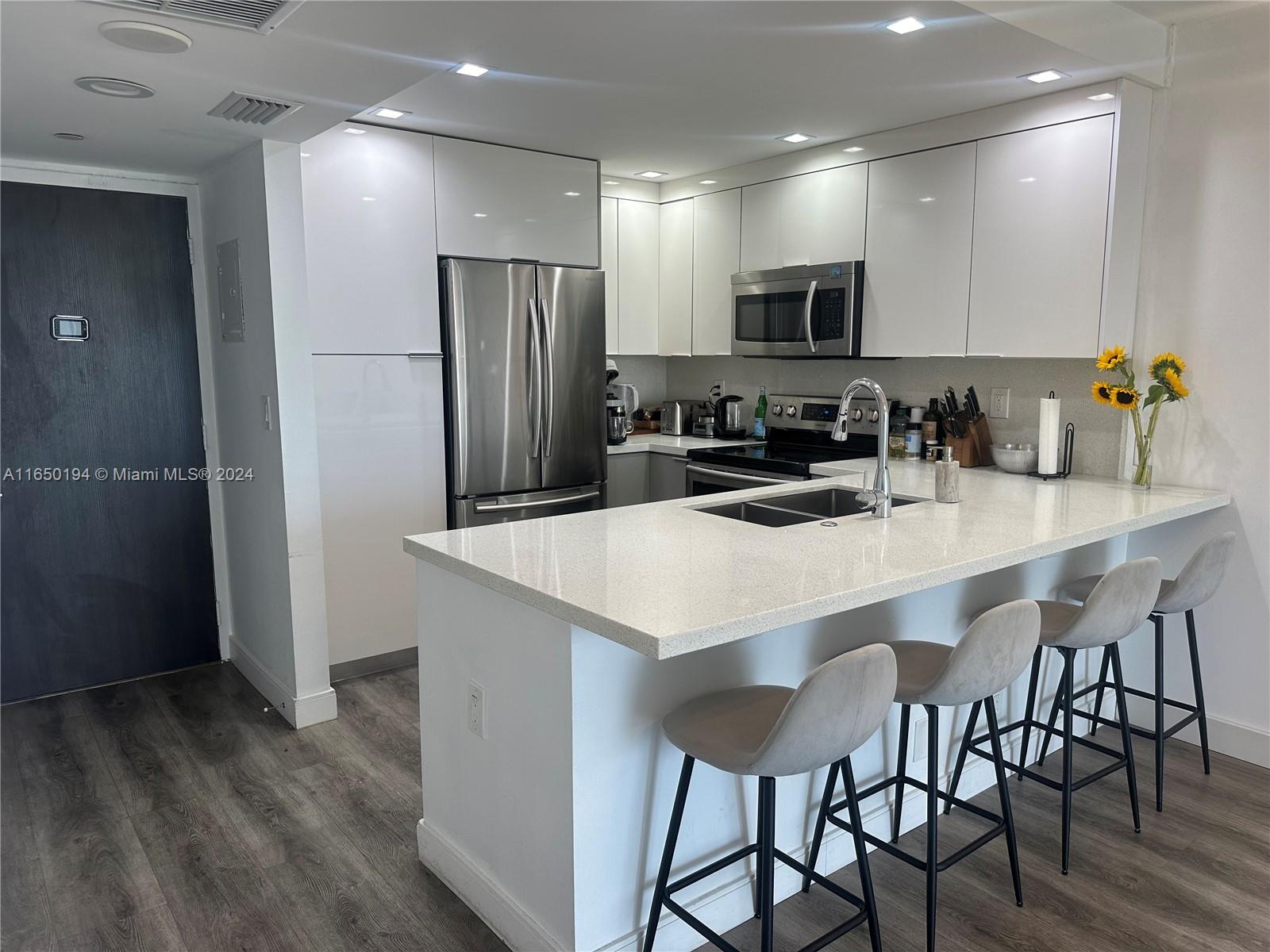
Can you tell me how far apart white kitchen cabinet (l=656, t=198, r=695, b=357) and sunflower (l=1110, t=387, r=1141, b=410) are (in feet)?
7.69

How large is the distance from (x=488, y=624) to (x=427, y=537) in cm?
37

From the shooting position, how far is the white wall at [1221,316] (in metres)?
2.90

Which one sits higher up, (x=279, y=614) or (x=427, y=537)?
(x=427, y=537)

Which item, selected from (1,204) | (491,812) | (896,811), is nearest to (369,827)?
(491,812)

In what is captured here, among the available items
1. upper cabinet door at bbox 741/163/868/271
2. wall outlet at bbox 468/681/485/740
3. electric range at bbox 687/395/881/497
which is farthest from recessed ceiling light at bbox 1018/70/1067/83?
wall outlet at bbox 468/681/485/740

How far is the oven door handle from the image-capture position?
4004mm

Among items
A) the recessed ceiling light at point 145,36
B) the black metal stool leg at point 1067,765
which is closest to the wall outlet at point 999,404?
the black metal stool leg at point 1067,765

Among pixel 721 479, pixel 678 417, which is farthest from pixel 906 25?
pixel 678 417

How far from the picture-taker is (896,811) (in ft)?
8.17

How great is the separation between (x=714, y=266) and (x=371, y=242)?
1893mm

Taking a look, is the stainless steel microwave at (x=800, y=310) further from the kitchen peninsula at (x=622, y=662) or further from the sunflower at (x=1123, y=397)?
Answer: the kitchen peninsula at (x=622, y=662)

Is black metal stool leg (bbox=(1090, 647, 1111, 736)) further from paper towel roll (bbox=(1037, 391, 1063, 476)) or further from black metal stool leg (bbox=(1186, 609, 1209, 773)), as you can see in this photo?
paper towel roll (bbox=(1037, 391, 1063, 476))

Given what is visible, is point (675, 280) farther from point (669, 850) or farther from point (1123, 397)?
point (669, 850)

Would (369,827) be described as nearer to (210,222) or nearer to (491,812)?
(491,812)
